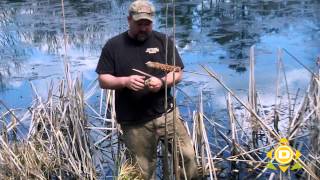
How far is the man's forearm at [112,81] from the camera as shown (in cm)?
365

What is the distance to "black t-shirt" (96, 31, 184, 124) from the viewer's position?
12.4 ft

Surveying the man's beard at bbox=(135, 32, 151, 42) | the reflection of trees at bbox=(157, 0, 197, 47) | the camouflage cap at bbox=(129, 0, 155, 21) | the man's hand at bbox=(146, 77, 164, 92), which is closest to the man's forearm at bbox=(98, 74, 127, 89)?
the man's hand at bbox=(146, 77, 164, 92)

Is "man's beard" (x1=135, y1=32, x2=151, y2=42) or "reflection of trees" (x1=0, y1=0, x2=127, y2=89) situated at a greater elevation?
"man's beard" (x1=135, y1=32, x2=151, y2=42)

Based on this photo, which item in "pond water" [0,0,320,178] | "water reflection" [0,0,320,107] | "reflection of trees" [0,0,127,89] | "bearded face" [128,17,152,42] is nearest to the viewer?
"bearded face" [128,17,152,42]

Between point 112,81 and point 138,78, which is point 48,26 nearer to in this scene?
point 112,81

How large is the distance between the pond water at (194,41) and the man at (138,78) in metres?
2.14

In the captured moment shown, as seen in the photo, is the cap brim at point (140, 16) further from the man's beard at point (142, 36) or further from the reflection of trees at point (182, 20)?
the reflection of trees at point (182, 20)

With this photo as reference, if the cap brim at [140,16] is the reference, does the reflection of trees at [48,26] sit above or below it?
below

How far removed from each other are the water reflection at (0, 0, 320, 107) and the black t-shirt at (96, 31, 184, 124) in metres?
3.92

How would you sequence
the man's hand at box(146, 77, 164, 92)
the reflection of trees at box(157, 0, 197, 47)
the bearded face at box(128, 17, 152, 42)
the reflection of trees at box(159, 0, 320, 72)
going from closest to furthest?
the man's hand at box(146, 77, 164, 92), the bearded face at box(128, 17, 152, 42), the reflection of trees at box(159, 0, 320, 72), the reflection of trees at box(157, 0, 197, 47)

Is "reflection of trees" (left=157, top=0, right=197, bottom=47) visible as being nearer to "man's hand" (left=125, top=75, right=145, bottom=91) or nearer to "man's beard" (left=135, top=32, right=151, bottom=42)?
"man's beard" (left=135, top=32, right=151, bottom=42)

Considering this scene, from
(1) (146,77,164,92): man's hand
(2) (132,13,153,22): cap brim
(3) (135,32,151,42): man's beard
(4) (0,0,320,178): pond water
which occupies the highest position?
(2) (132,13,153,22): cap brim

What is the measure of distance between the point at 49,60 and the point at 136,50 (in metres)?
5.59

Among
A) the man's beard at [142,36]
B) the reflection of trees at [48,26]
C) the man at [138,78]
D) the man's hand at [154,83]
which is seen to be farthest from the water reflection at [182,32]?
the man's hand at [154,83]
